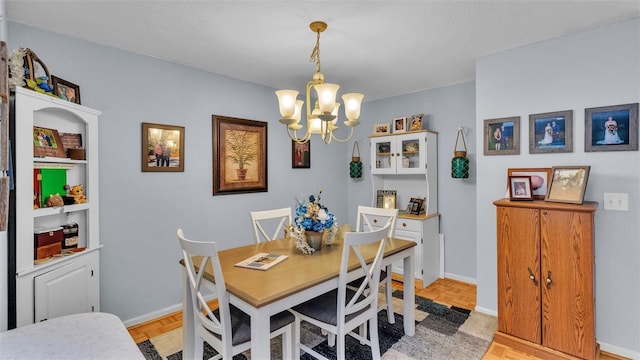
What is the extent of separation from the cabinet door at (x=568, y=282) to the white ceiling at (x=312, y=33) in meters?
1.32

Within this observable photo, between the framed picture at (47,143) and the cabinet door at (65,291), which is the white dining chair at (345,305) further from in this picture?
the framed picture at (47,143)

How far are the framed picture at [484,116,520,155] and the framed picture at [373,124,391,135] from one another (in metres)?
1.41

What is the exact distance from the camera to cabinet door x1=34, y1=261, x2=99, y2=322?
1864 mm

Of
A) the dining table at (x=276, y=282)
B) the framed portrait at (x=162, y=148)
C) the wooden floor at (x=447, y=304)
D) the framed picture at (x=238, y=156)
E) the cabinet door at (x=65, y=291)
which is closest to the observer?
the dining table at (x=276, y=282)

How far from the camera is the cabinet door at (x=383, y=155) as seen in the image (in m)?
3.97

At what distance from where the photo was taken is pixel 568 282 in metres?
2.12

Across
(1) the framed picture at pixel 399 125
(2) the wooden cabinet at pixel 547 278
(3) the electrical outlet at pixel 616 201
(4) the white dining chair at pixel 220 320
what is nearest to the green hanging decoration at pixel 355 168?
(1) the framed picture at pixel 399 125

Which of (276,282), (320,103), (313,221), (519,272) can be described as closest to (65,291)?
(276,282)

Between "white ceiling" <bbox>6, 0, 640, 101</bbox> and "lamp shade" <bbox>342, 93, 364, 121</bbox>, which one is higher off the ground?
"white ceiling" <bbox>6, 0, 640, 101</bbox>

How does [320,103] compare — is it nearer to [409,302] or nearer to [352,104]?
[352,104]

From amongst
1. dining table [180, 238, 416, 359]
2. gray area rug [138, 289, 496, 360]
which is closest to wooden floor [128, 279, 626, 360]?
gray area rug [138, 289, 496, 360]

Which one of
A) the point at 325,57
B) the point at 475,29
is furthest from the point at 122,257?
the point at 475,29

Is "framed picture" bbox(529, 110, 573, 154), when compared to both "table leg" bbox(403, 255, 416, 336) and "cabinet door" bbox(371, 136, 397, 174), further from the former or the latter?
"cabinet door" bbox(371, 136, 397, 174)

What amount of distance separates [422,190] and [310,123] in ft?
7.28
